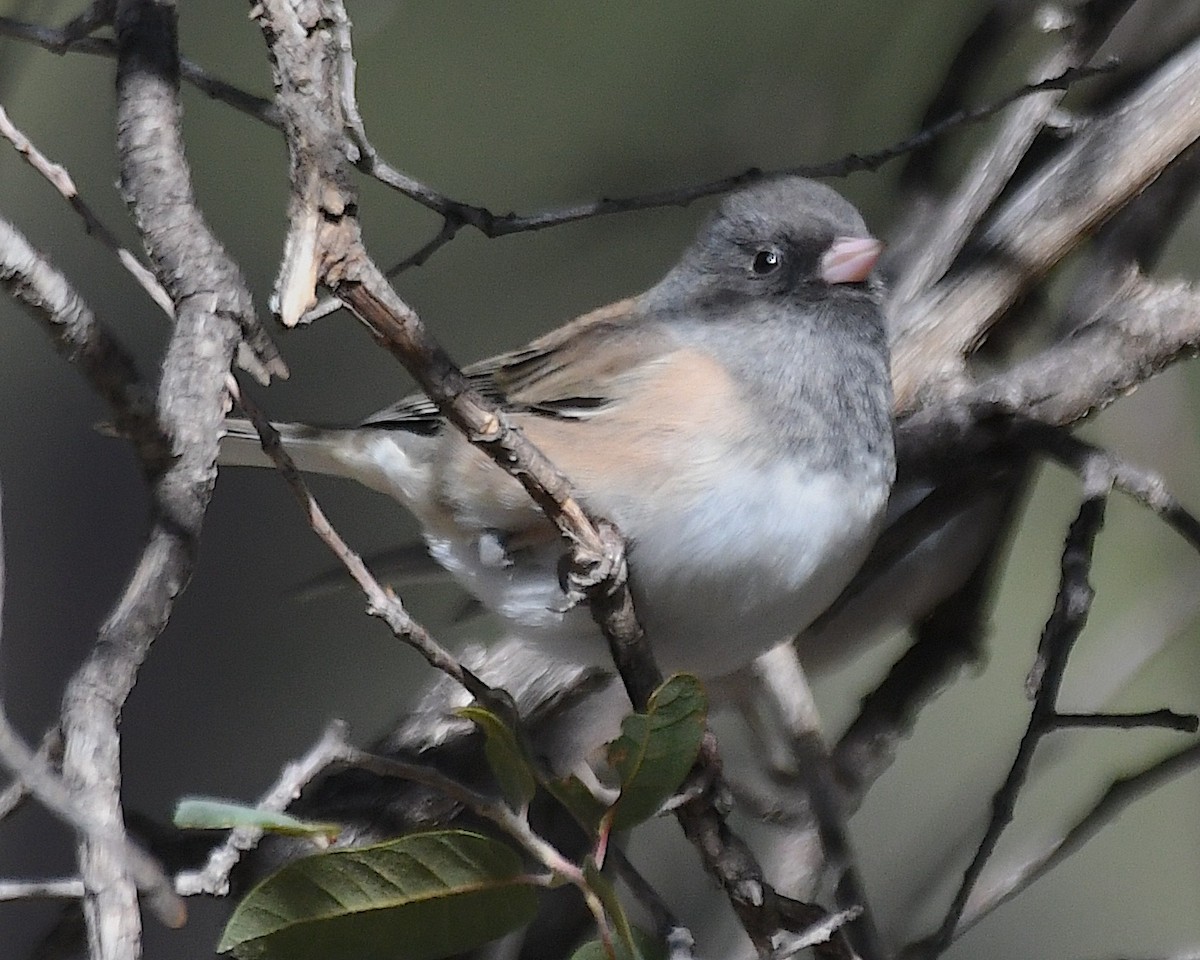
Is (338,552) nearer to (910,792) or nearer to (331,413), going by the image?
(331,413)

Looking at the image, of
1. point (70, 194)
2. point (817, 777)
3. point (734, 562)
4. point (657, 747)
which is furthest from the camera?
point (817, 777)

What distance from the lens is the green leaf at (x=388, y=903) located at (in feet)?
2.45

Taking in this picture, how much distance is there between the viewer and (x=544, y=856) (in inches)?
29.8

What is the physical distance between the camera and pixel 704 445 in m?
1.17

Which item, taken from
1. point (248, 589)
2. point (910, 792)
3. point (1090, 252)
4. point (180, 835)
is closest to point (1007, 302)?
point (1090, 252)

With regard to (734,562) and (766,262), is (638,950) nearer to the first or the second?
(734,562)

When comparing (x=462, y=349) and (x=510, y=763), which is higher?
(x=462, y=349)

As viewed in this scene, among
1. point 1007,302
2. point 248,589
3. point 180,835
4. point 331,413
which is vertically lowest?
point 180,835

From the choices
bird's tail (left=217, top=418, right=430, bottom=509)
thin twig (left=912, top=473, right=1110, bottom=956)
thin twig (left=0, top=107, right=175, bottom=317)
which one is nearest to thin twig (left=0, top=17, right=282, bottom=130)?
thin twig (left=0, top=107, right=175, bottom=317)

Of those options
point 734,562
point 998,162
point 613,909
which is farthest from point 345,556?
point 998,162

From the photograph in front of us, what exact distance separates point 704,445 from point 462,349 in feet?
3.12

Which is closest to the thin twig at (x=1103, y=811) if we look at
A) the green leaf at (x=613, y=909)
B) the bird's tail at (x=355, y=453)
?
the green leaf at (x=613, y=909)

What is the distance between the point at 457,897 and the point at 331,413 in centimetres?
137

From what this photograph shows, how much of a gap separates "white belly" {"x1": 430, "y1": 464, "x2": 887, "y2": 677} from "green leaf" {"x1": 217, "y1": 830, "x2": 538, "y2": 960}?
0.34m
